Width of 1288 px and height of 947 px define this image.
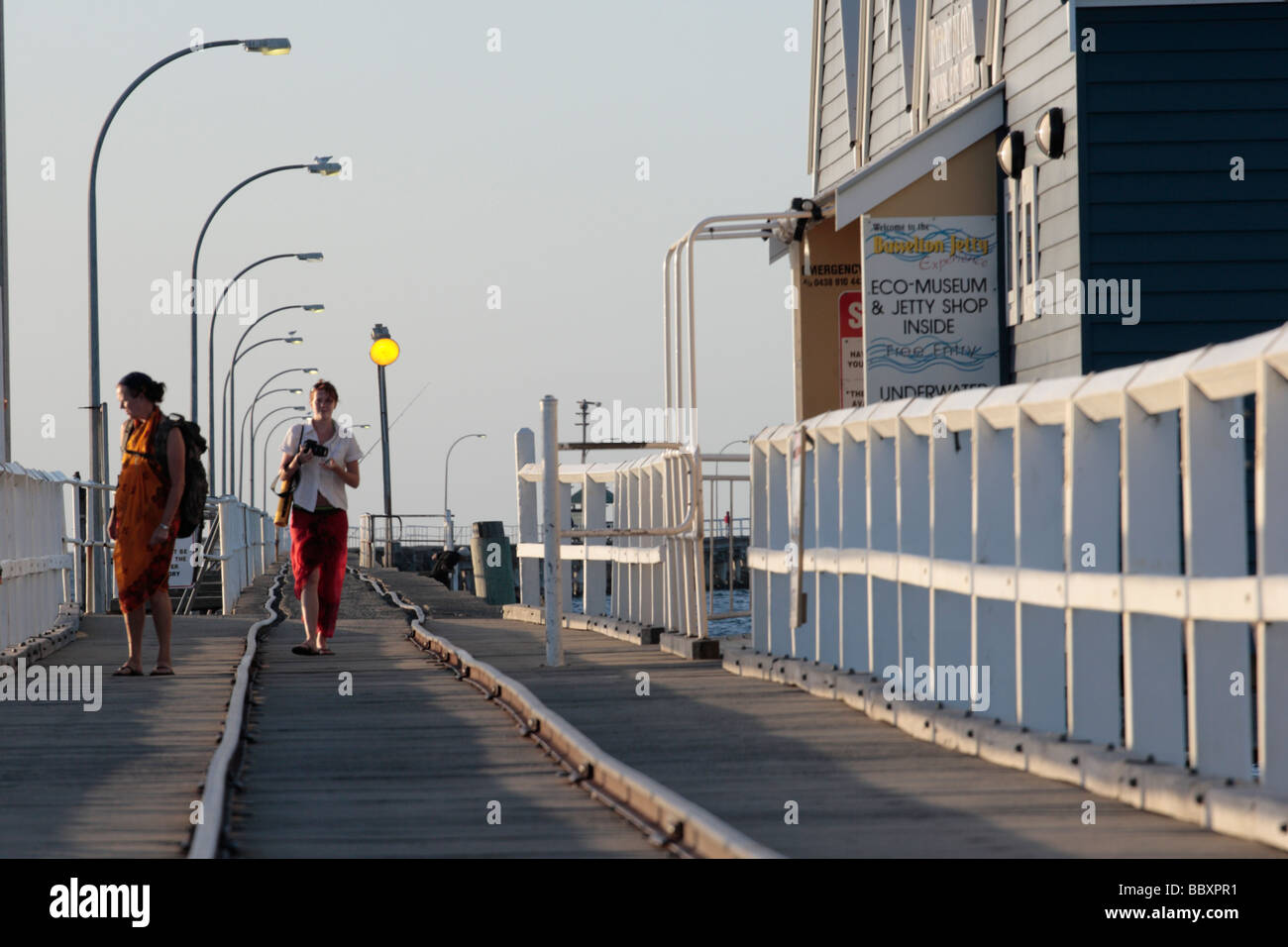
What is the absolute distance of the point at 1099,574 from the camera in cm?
695

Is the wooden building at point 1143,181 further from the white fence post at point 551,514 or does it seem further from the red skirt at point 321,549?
the red skirt at point 321,549

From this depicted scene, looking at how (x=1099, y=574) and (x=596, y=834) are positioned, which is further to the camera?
(x=1099, y=574)

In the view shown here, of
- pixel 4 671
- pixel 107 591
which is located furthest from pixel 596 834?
pixel 107 591

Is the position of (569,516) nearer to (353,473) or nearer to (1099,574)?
(353,473)

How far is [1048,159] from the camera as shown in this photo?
16.2 meters

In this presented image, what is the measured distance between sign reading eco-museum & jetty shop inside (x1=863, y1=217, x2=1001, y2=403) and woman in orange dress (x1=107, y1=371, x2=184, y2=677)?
253 inches

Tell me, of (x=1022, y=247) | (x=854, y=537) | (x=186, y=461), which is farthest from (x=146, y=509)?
(x=1022, y=247)

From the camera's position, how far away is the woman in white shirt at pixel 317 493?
1384 cm

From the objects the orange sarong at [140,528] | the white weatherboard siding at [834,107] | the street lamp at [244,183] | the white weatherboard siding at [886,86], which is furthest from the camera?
the street lamp at [244,183]

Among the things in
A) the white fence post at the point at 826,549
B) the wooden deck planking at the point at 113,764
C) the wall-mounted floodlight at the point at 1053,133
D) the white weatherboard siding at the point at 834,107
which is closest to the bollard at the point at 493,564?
the white weatherboard siding at the point at 834,107

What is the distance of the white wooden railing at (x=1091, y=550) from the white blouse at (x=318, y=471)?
4.34 meters

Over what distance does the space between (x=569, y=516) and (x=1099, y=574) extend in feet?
40.0

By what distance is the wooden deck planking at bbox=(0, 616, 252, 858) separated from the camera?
6.20 meters

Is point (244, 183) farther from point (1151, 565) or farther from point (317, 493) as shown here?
point (1151, 565)
